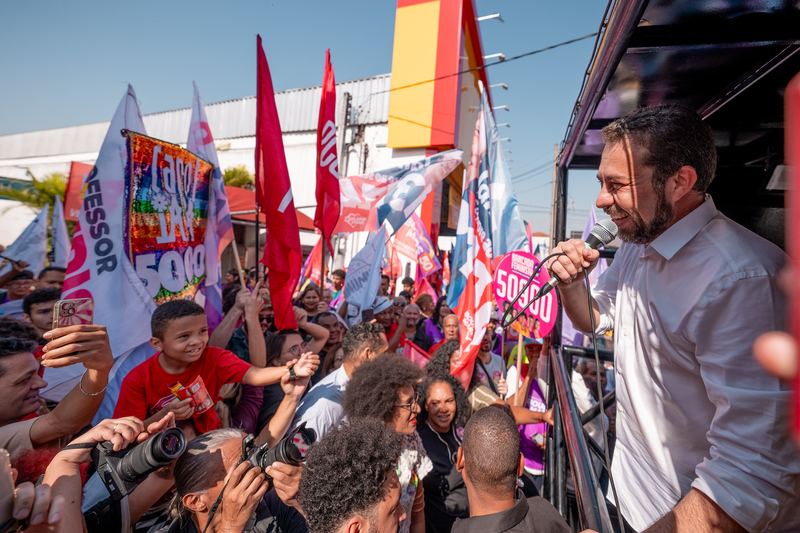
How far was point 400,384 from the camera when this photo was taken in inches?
105

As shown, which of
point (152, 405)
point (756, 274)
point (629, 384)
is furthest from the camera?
point (152, 405)

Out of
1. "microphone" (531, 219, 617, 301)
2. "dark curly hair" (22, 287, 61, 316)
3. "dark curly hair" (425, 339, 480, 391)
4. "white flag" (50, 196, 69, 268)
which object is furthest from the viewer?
"white flag" (50, 196, 69, 268)

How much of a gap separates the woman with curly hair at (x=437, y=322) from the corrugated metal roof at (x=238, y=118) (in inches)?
334

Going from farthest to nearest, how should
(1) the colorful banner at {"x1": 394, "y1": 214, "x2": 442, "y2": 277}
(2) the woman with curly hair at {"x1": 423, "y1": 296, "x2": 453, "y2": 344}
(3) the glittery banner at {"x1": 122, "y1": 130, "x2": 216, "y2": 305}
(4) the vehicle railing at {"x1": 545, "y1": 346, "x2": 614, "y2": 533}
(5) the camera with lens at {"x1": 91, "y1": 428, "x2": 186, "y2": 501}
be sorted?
(1) the colorful banner at {"x1": 394, "y1": 214, "x2": 442, "y2": 277}, (2) the woman with curly hair at {"x1": 423, "y1": 296, "x2": 453, "y2": 344}, (3) the glittery banner at {"x1": 122, "y1": 130, "x2": 216, "y2": 305}, (5) the camera with lens at {"x1": 91, "y1": 428, "x2": 186, "y2": 501}, (4) the vehicle railing at {"x1": 545, "y1": 346, "x2": 614, "y2": 533}

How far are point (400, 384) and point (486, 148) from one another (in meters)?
3.37

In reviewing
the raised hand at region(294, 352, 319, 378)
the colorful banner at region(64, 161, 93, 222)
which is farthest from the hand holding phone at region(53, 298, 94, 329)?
the colorful banner at region(64, 161, 93, 222)

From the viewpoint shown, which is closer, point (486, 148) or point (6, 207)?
point (486, 148)

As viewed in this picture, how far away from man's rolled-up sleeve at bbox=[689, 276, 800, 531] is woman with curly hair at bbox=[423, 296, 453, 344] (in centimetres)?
502

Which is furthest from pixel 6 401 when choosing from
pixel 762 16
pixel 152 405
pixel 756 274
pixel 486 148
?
pixel 486 148

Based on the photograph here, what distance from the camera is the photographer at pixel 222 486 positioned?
5.44 feet

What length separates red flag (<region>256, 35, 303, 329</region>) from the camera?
366 cm

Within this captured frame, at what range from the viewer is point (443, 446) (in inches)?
118

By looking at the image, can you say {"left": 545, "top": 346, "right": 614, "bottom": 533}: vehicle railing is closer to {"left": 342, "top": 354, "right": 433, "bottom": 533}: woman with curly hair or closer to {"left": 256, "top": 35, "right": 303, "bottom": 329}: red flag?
{"left": 342, "top": 354, "right": 433, "bottom": 533}: woman with curly hair

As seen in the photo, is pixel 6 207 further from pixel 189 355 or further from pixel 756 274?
pixel 756 274
